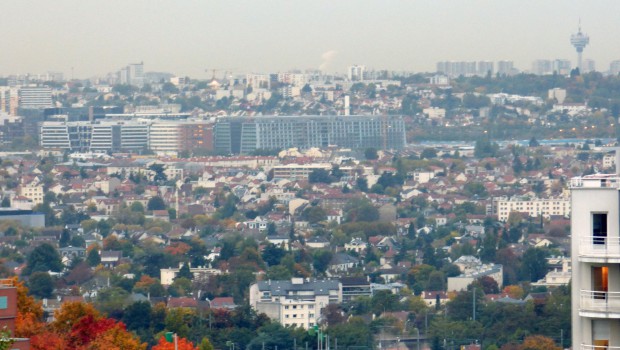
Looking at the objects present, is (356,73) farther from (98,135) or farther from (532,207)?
(532,207)

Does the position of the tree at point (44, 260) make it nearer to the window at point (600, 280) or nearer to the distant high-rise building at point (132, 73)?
the window at point (600, 280)

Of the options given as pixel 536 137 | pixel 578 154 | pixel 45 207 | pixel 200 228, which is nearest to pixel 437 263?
pixel 200 228

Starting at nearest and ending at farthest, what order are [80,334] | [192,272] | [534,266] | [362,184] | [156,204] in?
[80,334] → [534,266] → [192,272] → [156,204] → [362,184]

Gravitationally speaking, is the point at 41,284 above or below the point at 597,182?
below

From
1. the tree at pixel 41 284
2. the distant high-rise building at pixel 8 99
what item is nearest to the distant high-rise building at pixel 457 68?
the distant high-rise building at pixel 8 99

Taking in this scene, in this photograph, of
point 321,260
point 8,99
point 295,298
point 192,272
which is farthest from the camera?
point 8,99

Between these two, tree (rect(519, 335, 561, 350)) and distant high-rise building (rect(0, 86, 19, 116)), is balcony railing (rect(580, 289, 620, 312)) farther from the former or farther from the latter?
distant high-rise building (rect(0, 86, 19, 116))

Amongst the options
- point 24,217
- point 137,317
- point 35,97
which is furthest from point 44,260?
point 35,97

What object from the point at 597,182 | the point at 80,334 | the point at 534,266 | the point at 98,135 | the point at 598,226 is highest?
the point at 98,135
